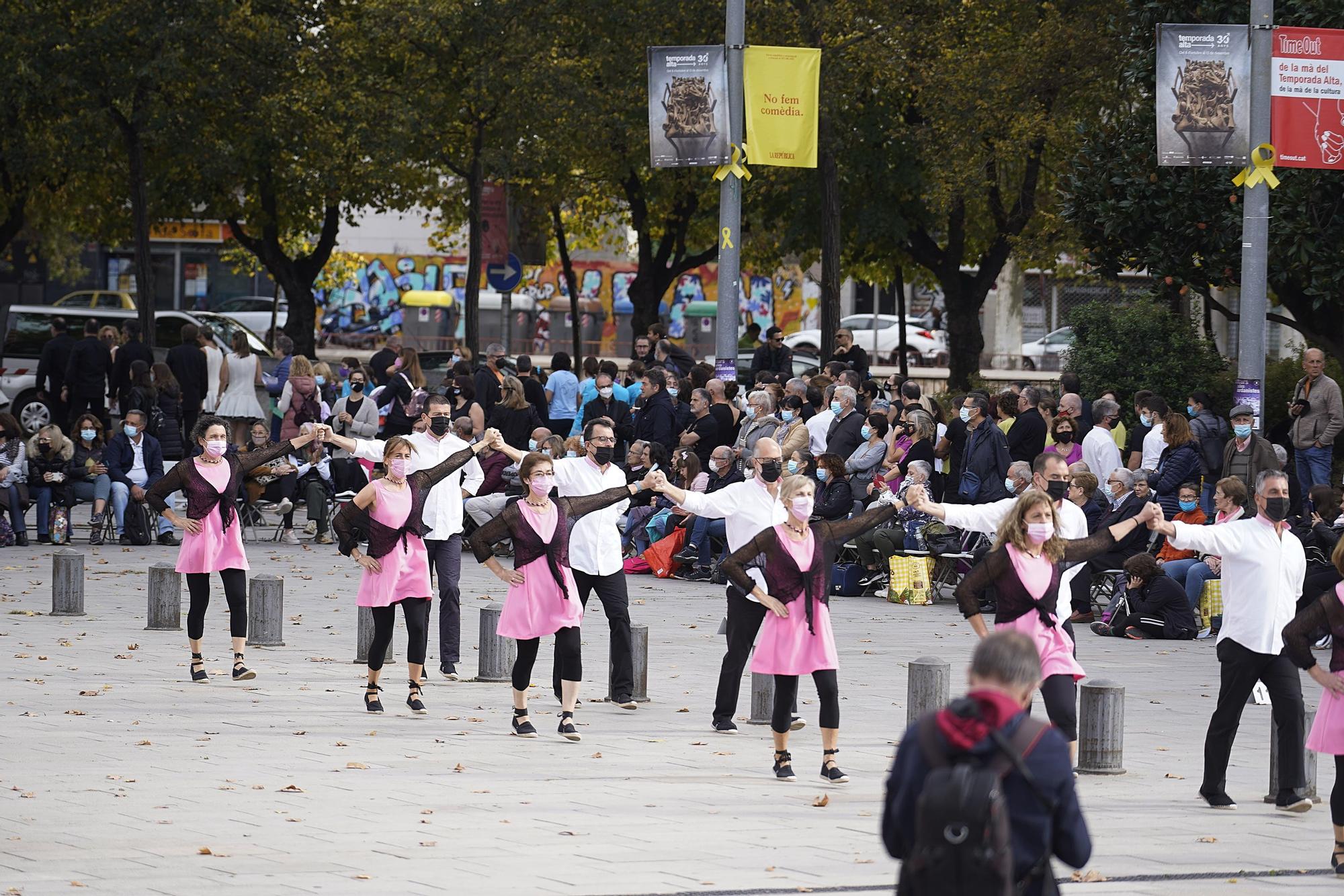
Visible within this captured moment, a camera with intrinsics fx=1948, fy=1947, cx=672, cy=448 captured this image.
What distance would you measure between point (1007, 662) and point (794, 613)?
17.7 ft

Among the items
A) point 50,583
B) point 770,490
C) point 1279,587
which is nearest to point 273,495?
point 50,583

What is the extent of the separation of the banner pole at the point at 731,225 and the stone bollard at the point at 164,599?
719cm

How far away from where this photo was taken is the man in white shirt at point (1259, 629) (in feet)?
32.3

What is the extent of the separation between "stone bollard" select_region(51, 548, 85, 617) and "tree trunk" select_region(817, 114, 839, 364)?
12922 millimetres

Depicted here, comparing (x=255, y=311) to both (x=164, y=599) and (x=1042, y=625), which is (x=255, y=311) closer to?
(x=164, y=599)

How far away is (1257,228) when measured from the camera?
54.7 feet

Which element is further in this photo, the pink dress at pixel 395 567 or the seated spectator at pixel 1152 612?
the seated spectator at pixel 1152 612

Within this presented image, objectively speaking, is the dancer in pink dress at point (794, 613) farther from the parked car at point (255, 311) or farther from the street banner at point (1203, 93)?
the parked car at point (255, 311)

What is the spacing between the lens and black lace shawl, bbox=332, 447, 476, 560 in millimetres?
12664

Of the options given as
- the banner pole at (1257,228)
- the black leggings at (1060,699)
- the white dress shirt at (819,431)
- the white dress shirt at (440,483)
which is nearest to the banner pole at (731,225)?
the white dress shirt at (819,431)

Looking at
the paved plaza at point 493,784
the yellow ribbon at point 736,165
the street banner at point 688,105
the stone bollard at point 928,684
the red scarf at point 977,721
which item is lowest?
the paved plaza at point 493,784

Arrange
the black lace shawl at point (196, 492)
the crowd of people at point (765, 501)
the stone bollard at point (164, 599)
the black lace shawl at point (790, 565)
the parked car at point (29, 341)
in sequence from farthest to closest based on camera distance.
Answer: the parked car at point (29, 341)
the stone bollard at point (164, 599)
the black lace shawl at point (196, 492)
the black lace shawl at point (790, 565)
the crowd of people at point (765, 501)

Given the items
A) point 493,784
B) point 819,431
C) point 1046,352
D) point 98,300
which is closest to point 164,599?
point 493,784

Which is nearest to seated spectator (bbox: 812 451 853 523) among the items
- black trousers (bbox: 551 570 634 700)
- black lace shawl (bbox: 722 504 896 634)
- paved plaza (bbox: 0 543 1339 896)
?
paved plaza (bbox: 0 543 1339 896)
